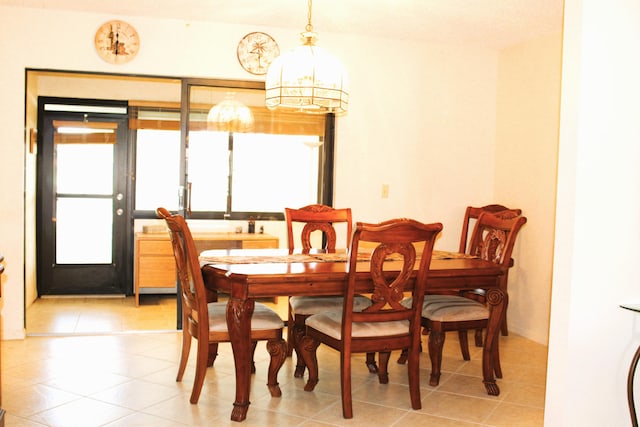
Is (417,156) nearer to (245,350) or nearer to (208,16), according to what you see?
(208,16)

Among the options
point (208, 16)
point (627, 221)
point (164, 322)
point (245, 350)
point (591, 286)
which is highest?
point (208, 16)

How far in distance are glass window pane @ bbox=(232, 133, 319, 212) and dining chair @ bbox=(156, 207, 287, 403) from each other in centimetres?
173

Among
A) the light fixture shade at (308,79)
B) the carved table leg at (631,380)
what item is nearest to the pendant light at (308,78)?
the light fixture shade at (308,79)

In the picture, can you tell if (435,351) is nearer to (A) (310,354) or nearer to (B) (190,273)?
(A) (310,354)

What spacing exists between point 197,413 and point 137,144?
387 cm

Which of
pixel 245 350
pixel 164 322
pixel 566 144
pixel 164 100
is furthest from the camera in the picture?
pixel 164 100

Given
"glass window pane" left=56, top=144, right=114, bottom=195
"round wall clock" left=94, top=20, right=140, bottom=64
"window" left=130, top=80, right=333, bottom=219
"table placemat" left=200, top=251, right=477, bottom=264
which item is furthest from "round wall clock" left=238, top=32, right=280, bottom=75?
"glass window pane" left=56, top=144, right=114, bottom=195

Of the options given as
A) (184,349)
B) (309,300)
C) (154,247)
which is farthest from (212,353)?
(154,247)

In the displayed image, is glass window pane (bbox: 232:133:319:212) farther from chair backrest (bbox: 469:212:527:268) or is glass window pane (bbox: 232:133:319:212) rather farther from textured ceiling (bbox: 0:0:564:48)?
chair backrest (bbox: 469:212:527:268)

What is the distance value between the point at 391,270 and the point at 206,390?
1.19 meters

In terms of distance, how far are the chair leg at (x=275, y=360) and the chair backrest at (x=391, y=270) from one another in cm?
40

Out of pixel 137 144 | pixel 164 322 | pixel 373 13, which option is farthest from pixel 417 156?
pixel 137 144

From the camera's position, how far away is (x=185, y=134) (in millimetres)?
4676

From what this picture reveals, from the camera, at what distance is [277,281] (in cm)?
290
